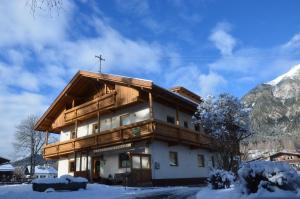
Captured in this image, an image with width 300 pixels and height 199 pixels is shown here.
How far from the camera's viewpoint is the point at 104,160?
85.4 ft

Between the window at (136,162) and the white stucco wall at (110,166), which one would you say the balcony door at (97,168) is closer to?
the white stucco wall at (110,166)

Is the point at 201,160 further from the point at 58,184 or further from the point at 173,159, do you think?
the point at 58,184

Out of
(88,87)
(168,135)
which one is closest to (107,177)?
(168,135)

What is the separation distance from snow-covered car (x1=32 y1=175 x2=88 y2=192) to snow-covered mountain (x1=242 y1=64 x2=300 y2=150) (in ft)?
311

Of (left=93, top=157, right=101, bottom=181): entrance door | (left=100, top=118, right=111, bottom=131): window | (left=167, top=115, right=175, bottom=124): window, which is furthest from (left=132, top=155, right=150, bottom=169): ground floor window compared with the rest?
(left=100, top=118, right=111, bottom=131): window

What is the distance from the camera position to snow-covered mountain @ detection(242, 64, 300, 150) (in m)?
119

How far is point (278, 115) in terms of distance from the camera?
162375 mm

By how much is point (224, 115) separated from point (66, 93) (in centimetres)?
1660

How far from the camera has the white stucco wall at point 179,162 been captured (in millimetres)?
22859

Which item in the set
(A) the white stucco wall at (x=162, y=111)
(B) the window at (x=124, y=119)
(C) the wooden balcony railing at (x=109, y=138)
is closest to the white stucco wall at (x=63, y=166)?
(C) the wooden balcony railing at (x=109, y=138)

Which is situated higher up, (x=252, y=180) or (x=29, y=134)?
(x=29, y=134)

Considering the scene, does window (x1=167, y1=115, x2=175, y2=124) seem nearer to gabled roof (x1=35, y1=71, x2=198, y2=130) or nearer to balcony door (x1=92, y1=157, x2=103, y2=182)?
gabled roof (x1=35, y1=71, x2=198, y2=130)

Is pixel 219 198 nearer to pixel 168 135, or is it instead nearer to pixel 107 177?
pixel 168 135

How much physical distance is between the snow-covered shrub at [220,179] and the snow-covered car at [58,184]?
720 centimetres
